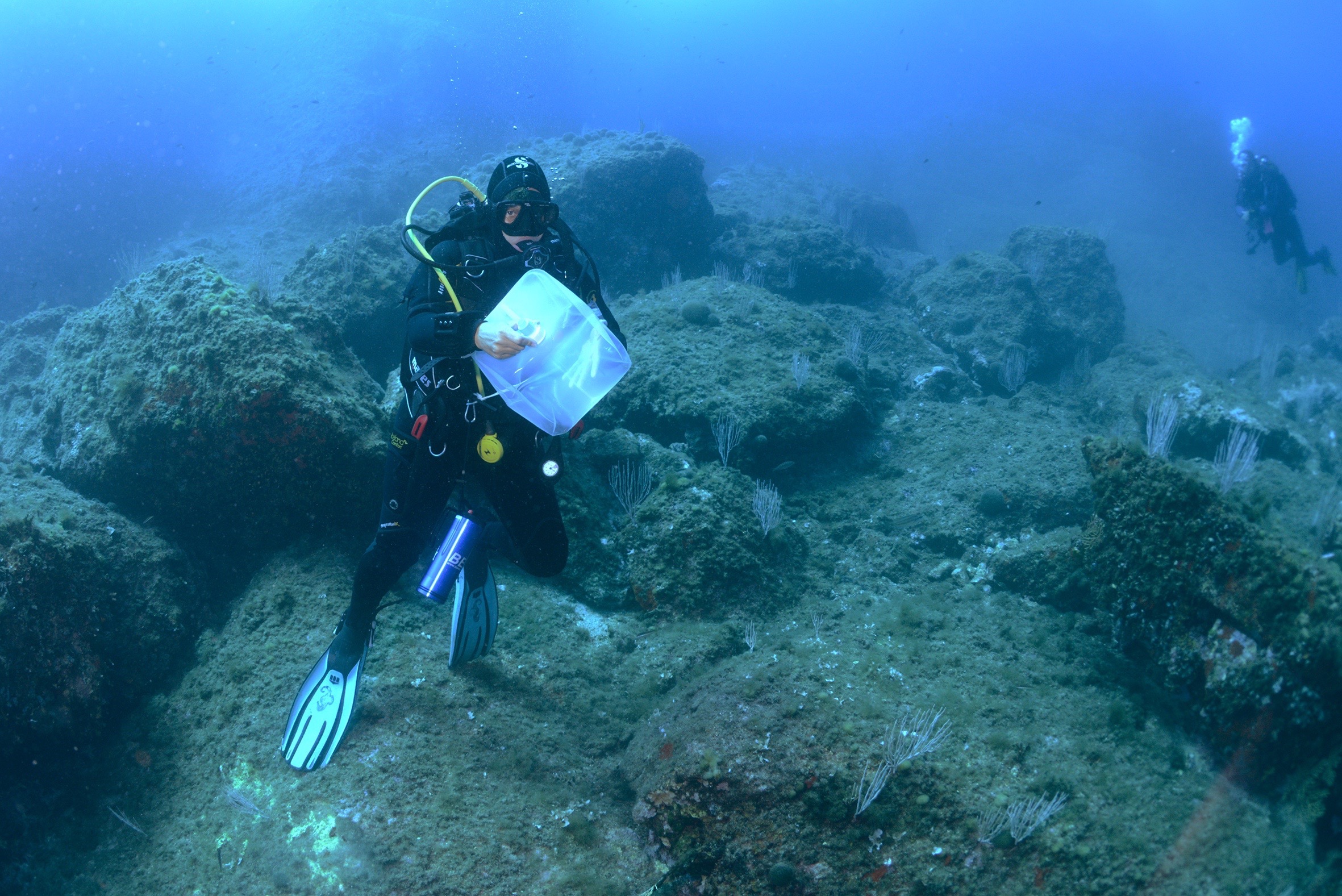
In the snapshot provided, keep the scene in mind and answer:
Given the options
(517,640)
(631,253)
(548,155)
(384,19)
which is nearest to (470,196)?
(517,640)

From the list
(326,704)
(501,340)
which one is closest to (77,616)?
(326,704)

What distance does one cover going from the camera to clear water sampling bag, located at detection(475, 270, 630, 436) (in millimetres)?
2789

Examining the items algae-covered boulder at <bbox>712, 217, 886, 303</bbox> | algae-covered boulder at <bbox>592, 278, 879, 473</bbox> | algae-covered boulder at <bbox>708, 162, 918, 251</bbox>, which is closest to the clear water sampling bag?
algae-covered boulder at <bbox>592, 278, 879, 473</bbox>

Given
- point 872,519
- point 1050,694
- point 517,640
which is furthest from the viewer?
point 872,519

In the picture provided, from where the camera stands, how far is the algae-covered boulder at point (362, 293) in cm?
734

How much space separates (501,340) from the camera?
2621mm

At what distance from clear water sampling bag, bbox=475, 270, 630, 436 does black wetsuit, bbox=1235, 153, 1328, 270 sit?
21173 millimetres

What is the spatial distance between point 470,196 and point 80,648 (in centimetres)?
362

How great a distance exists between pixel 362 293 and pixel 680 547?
5900 millimetres

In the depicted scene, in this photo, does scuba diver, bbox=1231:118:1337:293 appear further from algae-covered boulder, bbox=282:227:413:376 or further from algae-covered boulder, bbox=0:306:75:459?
algae-covered boulder, bbox=0:306:75:459

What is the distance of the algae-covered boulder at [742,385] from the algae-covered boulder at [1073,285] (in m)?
6.98

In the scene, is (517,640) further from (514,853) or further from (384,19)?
(384,19)

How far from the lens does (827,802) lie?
2723mm

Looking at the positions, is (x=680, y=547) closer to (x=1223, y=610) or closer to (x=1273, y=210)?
(x=1223, y=610)
